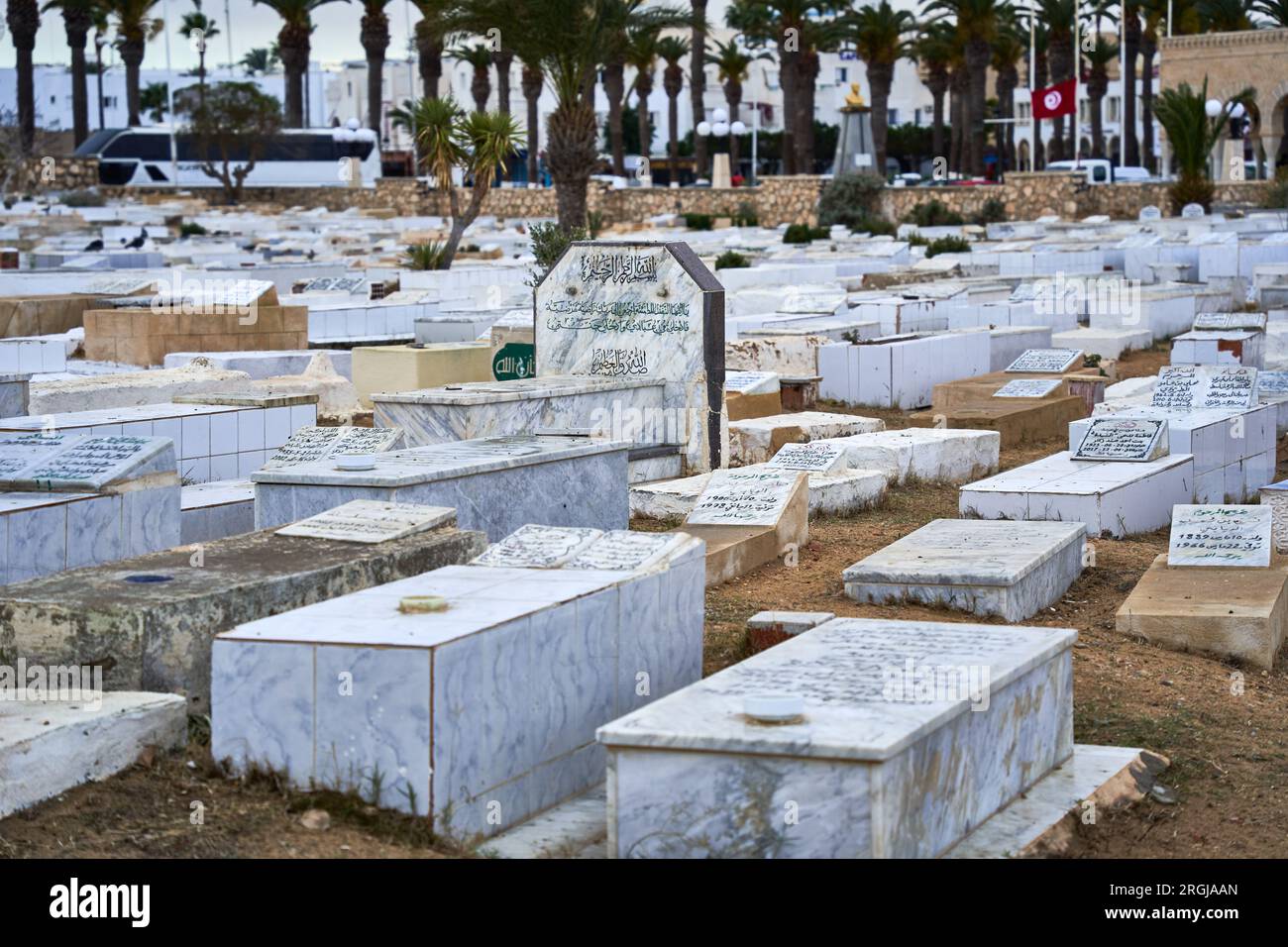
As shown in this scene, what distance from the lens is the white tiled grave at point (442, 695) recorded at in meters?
4.45

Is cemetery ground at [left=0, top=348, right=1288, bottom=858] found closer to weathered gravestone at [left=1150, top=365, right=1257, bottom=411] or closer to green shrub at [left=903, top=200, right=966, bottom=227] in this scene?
weathered gravestone at [left=1150, top=365, right=1257, bottom=411]

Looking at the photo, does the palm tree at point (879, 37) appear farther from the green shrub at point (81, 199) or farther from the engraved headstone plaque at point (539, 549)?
the engraved headstone plaque at point (539, 549)

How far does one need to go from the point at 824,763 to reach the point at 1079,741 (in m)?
2.02

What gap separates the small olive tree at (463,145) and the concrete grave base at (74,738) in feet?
64.3

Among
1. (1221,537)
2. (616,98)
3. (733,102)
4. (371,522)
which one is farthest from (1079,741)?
(733,102)

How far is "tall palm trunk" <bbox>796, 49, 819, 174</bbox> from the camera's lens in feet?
143

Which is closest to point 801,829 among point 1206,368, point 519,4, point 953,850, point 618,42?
point 953,850

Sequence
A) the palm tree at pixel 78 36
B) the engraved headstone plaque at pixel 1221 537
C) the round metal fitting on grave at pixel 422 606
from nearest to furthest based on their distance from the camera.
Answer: the round metal fitting on grave at pixel 422 606, the engraved headstone plaque at pixel 1221 537, the palm tree at pixel 78 36

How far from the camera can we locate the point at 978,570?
23.2ft

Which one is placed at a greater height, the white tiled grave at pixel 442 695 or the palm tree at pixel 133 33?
the palm tree at pixel 133 33

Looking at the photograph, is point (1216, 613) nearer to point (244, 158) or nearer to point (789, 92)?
point (789, 92)

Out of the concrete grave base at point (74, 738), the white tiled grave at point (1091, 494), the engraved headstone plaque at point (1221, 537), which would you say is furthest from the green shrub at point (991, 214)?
the concrete grave base at point (74, 738)

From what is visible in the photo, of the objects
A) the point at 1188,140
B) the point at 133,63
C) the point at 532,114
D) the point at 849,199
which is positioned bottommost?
the point at 849,199

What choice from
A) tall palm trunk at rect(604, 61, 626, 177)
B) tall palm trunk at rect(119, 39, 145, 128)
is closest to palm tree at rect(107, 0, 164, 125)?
tall palm trunk at rect(119, 39, 145, 128)
